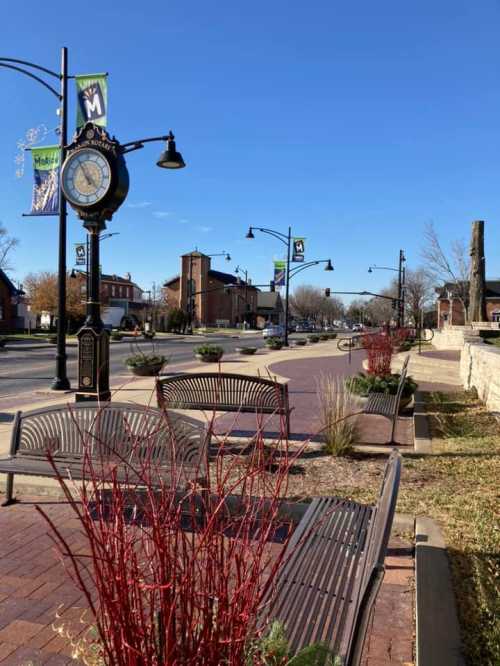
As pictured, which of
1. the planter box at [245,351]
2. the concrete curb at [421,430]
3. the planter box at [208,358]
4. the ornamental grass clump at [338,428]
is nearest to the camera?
the ornamental grass clump at [338,428]

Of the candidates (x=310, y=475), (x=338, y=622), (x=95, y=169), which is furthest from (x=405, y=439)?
(x=95, y=169)

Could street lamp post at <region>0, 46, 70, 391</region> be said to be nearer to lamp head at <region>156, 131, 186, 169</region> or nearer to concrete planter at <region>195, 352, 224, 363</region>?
lamp head at <region>156, 131, 186, 169</region>

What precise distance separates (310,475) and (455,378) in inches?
484

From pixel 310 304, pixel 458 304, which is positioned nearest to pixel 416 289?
pixel 458 304

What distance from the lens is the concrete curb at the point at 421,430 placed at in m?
6.81

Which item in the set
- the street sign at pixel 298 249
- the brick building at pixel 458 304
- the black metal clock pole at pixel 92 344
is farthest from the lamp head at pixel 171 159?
the brick building at pixel 458 304

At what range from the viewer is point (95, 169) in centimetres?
896

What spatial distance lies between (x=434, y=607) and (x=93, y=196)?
307 inches

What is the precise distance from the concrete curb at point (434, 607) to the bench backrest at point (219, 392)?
3125 millimetres

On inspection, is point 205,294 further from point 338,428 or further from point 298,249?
point 338,428

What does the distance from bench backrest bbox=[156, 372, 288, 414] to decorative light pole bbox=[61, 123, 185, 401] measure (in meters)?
2.17

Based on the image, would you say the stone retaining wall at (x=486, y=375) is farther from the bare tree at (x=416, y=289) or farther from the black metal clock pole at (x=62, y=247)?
the bare tree at (x=416, y=289)

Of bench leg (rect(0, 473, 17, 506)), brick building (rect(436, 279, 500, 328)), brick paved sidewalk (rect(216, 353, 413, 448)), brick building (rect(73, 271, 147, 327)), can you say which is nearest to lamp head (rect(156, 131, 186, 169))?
brick paved sidewalk (rect(216, 353, 413, 448))

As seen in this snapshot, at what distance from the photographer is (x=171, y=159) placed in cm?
990
